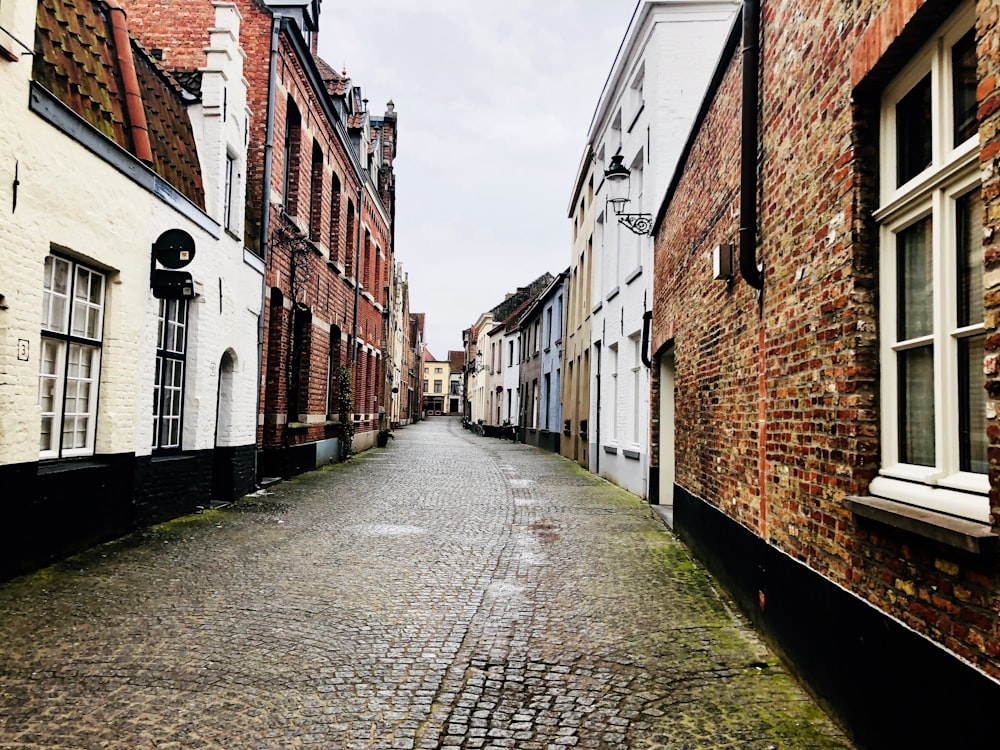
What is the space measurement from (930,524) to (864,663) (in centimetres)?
93

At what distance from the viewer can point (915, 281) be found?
3.37 metres

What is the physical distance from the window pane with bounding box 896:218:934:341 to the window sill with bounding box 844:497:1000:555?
0.73 metres

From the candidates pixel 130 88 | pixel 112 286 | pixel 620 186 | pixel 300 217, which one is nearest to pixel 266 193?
pixel 300 217

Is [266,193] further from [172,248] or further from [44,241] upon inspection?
[44,241]

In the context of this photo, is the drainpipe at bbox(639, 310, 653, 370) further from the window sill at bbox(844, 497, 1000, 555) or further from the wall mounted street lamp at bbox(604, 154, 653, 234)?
the window sill at bbox(844, 497, 1000, 555)

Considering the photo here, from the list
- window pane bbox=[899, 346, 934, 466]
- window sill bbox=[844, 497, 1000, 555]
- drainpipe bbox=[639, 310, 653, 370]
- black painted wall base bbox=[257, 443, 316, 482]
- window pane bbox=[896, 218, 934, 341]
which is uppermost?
drainpipe bbox=[639, 310, 653, 370]

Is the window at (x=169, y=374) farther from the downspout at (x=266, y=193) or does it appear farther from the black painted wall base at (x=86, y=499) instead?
the downspout at (x=266, y=193)

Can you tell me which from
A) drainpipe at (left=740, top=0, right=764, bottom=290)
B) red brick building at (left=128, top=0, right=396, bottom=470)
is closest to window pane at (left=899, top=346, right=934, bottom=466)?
drainpipe at (left=740, top=0, right=764, bottom=290)

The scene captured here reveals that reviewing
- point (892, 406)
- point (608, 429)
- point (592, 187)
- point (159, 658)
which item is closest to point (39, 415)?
point (159, 658)

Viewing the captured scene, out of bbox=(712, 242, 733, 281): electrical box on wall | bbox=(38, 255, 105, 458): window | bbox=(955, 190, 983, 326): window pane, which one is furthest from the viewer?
bbox=(38, 255, 105, 458): window

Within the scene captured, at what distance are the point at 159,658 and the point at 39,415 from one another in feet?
9.64

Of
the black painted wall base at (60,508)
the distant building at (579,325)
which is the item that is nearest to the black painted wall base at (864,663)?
the black painted wall base at (60,508)

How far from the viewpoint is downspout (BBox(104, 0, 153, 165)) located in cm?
825

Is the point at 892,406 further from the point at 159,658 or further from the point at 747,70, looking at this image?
the point at 159,658
